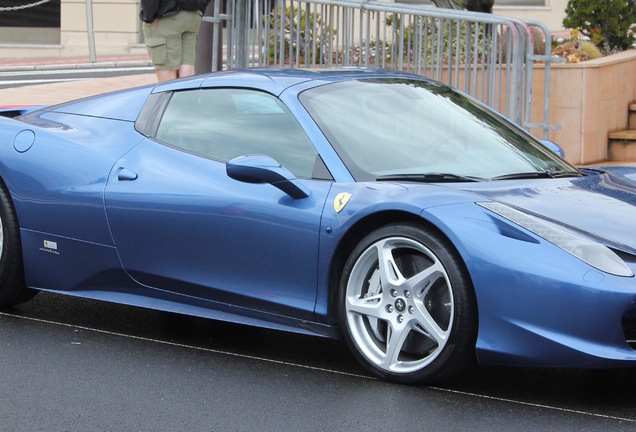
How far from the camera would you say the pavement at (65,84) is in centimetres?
1377

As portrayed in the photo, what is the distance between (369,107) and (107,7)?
69.6 ft

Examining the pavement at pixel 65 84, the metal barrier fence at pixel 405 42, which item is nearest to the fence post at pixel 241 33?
the metal barrier fence at pixel 405 42

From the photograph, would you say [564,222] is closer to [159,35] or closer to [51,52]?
[159,35]

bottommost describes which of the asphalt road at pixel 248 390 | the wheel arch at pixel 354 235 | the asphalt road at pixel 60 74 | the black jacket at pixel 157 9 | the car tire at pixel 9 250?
the asphalt road at pixel 60 74

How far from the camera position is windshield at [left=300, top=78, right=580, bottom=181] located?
5188 millimetres

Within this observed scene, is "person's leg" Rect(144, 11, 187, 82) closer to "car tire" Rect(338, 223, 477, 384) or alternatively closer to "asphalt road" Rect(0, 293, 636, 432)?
"asphalt road" Rect(0, 293, 636, 432)

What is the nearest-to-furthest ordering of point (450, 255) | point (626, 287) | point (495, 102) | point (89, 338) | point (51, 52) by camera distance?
point (626, 287) < point (450, 255) < point (89, 338) < point (495, 102) < point (51, 52)

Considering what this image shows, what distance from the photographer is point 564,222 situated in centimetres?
460

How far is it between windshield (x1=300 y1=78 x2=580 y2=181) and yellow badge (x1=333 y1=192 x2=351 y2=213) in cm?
14

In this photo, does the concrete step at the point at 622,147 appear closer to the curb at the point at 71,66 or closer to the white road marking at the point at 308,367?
the white road marking at the point at 308,367

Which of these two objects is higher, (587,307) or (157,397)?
(587,307)

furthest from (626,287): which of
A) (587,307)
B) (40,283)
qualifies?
(40,283)

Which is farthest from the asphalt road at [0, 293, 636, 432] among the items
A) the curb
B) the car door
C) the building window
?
the building window

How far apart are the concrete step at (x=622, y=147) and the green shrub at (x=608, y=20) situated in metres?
2.66
